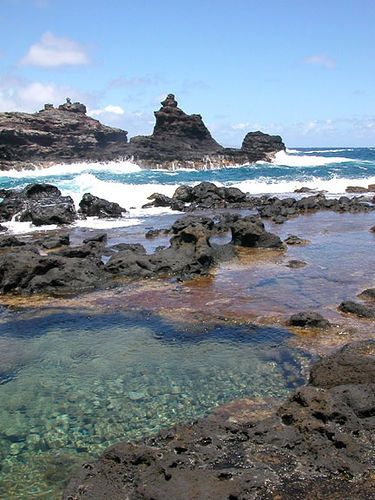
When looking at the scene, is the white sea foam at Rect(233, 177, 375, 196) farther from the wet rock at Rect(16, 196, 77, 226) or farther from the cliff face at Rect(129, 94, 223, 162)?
the cliff face at Rect(129, 94, 223, 162)

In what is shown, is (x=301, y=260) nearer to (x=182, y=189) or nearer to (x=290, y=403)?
(x=290, y=403)

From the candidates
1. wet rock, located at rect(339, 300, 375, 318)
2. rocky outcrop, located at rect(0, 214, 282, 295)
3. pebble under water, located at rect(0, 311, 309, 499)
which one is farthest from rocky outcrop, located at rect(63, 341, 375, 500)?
rocky outcrop, located at rect(0, 214, 282, 295)

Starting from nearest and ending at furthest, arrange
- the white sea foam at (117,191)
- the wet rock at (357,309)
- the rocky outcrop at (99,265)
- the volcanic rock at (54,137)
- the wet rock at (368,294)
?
the wet rock at (357,309), the wet rock at (368,294), the rocky outcrop at (99,265), the white sea foam at (117,191), the volcanic rock at (54,137)

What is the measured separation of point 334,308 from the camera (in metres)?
11.6

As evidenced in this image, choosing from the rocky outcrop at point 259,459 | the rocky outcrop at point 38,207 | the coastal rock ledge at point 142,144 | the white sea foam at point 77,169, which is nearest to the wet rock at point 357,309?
the rocky outcrop at point 259,459

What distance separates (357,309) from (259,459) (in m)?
6.31

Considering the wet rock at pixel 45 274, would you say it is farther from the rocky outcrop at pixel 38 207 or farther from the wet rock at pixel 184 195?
the wet rock at pixel 184 195

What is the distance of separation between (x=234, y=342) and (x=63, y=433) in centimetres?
386

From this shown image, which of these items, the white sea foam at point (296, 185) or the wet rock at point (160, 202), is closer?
the wet rock at point (160, 202)

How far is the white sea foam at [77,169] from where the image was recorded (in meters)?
68.2

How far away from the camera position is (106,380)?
8.44 metres

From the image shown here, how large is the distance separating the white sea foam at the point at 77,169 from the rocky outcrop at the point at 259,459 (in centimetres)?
6322

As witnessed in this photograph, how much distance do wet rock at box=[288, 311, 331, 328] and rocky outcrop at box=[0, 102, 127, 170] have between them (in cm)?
6330

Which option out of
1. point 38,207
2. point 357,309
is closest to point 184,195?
point 38,207
